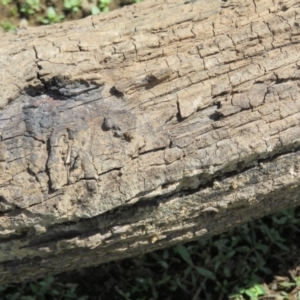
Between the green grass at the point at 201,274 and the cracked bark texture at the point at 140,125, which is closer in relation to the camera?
the cracked bark texture at the point at 140,125

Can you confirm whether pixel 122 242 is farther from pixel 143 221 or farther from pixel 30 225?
pixel 30 225

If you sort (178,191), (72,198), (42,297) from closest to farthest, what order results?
1. (72,198)
2. (178,191)
3. (42,297)

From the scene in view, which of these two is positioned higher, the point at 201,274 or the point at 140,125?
the point at 140,125

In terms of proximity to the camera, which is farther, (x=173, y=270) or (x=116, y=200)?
(x=173, y=270)

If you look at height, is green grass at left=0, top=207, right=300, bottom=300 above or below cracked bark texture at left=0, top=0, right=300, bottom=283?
below

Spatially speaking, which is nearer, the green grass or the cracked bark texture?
the cracked bark texture

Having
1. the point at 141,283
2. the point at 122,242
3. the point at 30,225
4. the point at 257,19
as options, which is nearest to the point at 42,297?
the point at 141,283

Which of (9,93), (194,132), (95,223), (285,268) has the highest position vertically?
(9,93)

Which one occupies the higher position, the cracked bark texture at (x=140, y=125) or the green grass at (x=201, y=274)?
the cracked bark texture at (x=140, y=125)
